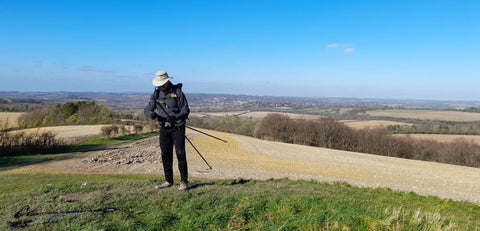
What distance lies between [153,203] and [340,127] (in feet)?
186

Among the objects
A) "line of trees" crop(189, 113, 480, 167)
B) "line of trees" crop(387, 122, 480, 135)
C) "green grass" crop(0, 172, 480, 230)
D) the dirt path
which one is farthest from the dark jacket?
"line of trees" crop(387, 122, 480, 135)

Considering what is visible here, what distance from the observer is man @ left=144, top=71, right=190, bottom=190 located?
690 centimetres

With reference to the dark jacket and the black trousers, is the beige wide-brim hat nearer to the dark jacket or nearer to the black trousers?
the dark jacket

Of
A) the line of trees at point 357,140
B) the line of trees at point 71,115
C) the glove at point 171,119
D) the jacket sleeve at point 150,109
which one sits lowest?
the line of trees at point 357,140

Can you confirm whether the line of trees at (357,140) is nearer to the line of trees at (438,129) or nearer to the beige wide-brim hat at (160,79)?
the line of trees at (438,129)

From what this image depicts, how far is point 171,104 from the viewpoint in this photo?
23.0ft

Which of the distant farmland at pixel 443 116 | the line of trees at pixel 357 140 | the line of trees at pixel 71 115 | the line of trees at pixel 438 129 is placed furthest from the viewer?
the distant farmland at pixel 443 116

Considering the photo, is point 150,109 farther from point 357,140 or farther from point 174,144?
point 357,140

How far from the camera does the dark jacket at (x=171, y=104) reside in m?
6.95

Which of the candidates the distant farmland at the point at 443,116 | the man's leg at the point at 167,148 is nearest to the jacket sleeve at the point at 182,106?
the man's leg at the point at 167,148

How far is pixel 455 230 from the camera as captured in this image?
479 centimetres

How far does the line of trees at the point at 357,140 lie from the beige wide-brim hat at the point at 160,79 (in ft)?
176

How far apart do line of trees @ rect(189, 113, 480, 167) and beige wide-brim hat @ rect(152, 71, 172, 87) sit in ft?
176

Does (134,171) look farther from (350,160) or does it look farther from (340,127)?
(340,127)
